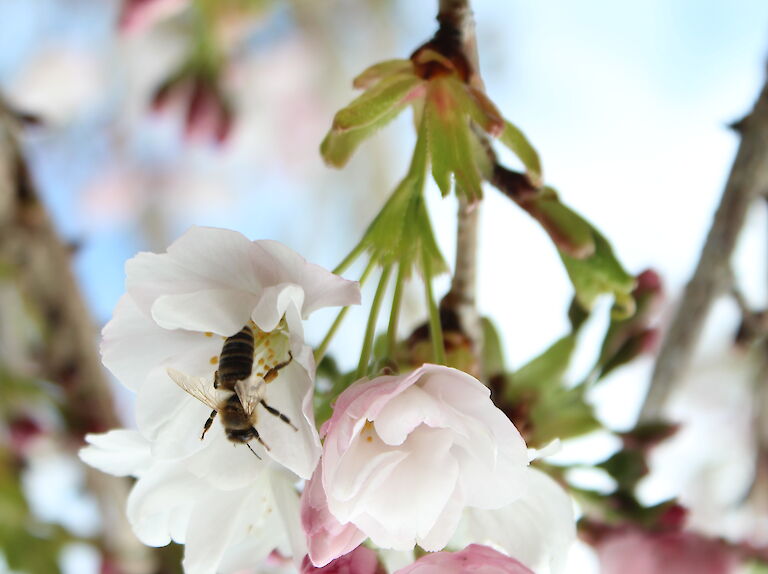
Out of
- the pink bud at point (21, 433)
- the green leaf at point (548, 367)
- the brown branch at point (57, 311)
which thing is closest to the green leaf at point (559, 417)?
the green leaf at point (548, 367)

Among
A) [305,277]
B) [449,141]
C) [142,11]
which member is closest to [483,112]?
[449,141]

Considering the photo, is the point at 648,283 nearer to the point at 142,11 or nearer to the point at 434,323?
the point at 434,323

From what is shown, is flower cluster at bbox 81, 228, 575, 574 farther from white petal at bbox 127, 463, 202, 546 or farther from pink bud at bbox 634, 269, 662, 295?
pink bud at bbox 634, 269, 662, 295

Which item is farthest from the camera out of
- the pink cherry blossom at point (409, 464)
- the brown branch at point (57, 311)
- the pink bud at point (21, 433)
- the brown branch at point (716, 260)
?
the pink bud at point (21, 433)

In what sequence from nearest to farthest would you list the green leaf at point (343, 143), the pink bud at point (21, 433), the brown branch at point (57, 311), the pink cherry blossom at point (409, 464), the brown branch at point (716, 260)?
the pink cherry blossom at point (409, 464) < the green leaf at point (343, 143) < the brown branch at point (716, 260) < the brown branch at point (57, 311) < the pink bud at point (21, 433)

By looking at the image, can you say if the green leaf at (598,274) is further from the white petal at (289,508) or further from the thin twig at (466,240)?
the white petal at (289,508)
